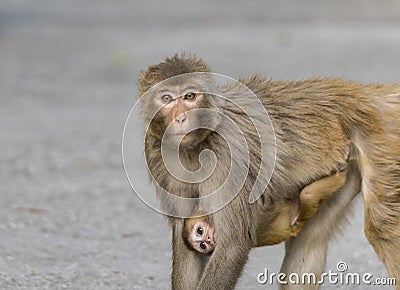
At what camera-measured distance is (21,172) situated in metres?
11.0

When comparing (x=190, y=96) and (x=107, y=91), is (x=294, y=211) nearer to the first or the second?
(x=190, y=96)

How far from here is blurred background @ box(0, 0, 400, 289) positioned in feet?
26.1

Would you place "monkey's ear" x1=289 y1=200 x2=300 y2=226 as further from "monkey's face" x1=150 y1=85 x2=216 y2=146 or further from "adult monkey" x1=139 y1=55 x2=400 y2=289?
"monkey's face" x1=150 y1=85 x2=216 y2=146

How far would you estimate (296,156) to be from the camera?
6203 mm

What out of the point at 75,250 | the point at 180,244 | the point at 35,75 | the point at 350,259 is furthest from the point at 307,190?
the point at 35,75

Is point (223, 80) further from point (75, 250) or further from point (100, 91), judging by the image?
point (100, 91)

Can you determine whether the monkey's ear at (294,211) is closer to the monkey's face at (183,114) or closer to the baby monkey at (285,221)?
the baby monkey at (285,221)

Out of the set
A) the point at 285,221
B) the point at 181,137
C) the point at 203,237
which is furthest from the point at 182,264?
the point at 181,137

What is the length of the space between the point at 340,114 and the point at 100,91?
1031 centimetres

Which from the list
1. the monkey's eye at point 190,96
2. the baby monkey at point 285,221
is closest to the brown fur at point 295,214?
the baby monkey at point 285,221

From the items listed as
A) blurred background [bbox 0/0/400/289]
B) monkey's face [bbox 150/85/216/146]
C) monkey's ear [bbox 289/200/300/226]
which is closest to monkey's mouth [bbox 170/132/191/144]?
monkey's face [bbox 150/85/216/146]

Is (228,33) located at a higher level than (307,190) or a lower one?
higher

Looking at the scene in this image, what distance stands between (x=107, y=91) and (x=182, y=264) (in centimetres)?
1018

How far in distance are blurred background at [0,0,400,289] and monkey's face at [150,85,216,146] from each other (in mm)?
1335
